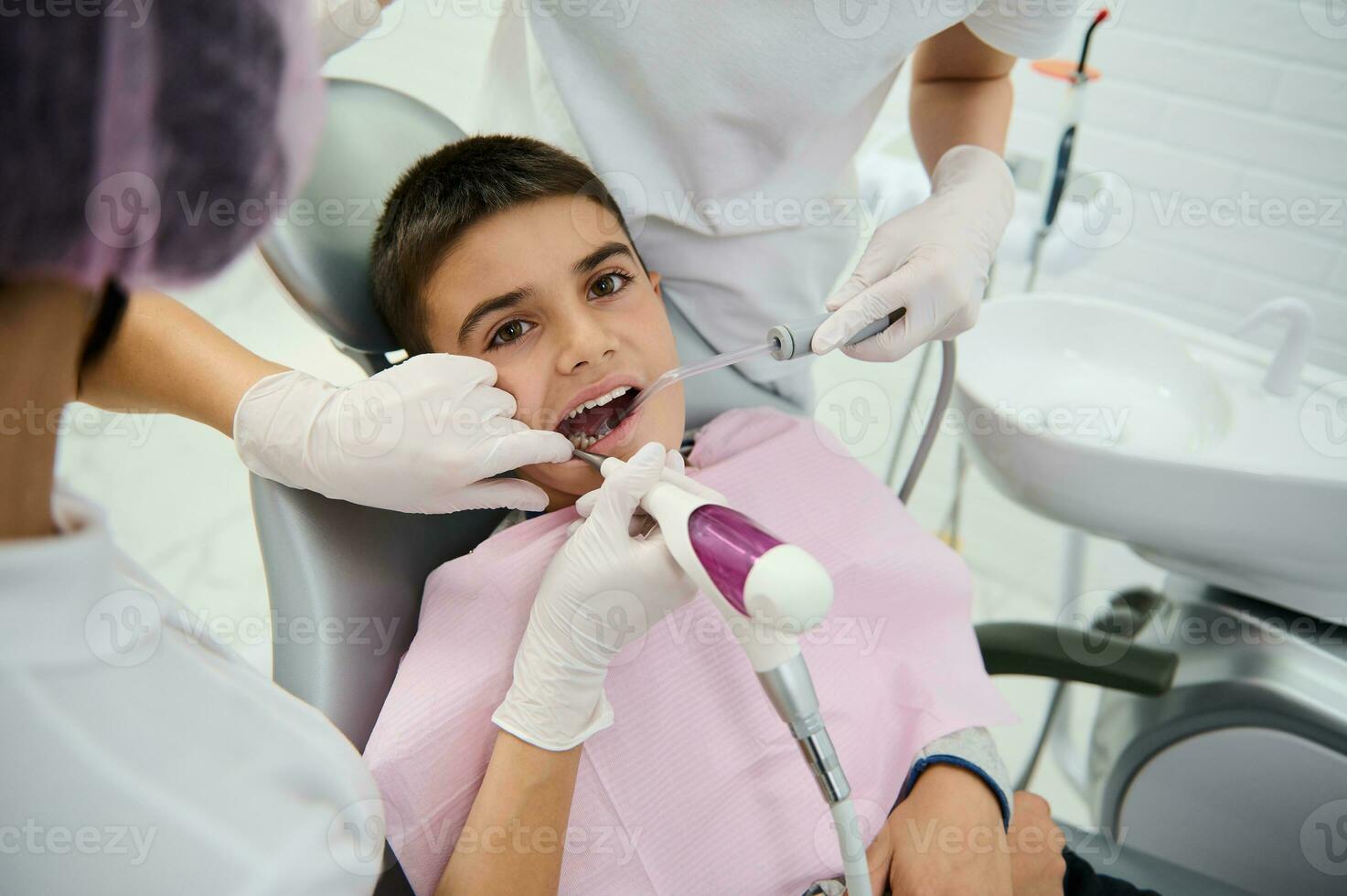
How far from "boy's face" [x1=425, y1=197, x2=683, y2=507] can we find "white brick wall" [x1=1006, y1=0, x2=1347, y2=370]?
0.98m

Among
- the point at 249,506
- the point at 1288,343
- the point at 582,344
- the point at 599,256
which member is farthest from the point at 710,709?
the point at 249,506

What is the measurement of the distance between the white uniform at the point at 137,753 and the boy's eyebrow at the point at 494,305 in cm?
49

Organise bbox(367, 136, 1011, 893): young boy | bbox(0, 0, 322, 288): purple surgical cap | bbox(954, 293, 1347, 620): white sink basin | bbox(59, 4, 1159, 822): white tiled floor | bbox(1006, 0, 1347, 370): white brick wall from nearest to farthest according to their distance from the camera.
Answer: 1. bbox(0, 0, 322, 288): purple surgical cap
2. bbox(367, 136, 1011, 893): young boy
3. bbox(954, 293, 1347, 620): white sink basin
4. bbox(1006, 0, 1347, 370): white brick wall
5. bbox(59, 4, 1159, 822): white tiled floor

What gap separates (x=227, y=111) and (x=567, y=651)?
0.58 metres

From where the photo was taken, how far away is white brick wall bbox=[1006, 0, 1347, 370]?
5.26 ft

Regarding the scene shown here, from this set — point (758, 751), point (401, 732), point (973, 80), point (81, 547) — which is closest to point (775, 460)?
point (758, 751)

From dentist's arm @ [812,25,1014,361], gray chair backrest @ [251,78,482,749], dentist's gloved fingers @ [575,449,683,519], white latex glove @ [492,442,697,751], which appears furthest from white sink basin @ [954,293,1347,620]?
gray chair backrest @ [251,78,482,749]

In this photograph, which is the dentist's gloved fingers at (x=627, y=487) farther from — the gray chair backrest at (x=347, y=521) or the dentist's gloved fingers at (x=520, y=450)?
the gray chair backrest at (x=347, y=521)

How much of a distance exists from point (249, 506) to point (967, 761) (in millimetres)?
2138

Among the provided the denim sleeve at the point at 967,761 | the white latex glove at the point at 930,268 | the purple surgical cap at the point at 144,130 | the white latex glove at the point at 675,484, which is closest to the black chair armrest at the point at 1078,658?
the denim sleeve at the point at 967,761

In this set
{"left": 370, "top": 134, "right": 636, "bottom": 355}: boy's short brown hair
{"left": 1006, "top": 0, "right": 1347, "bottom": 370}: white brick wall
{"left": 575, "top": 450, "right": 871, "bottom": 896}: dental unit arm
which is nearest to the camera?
{"left": 575, "top": 450, "right": 871, "bottom": 896}: dental unit arm

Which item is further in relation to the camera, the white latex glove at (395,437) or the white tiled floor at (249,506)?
the white tiled floor at (249,506)

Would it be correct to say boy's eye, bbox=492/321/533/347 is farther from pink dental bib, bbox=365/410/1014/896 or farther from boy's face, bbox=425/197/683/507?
pink dental bib, bbox=365/410/1014/896

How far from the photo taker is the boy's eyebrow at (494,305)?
1019mm
